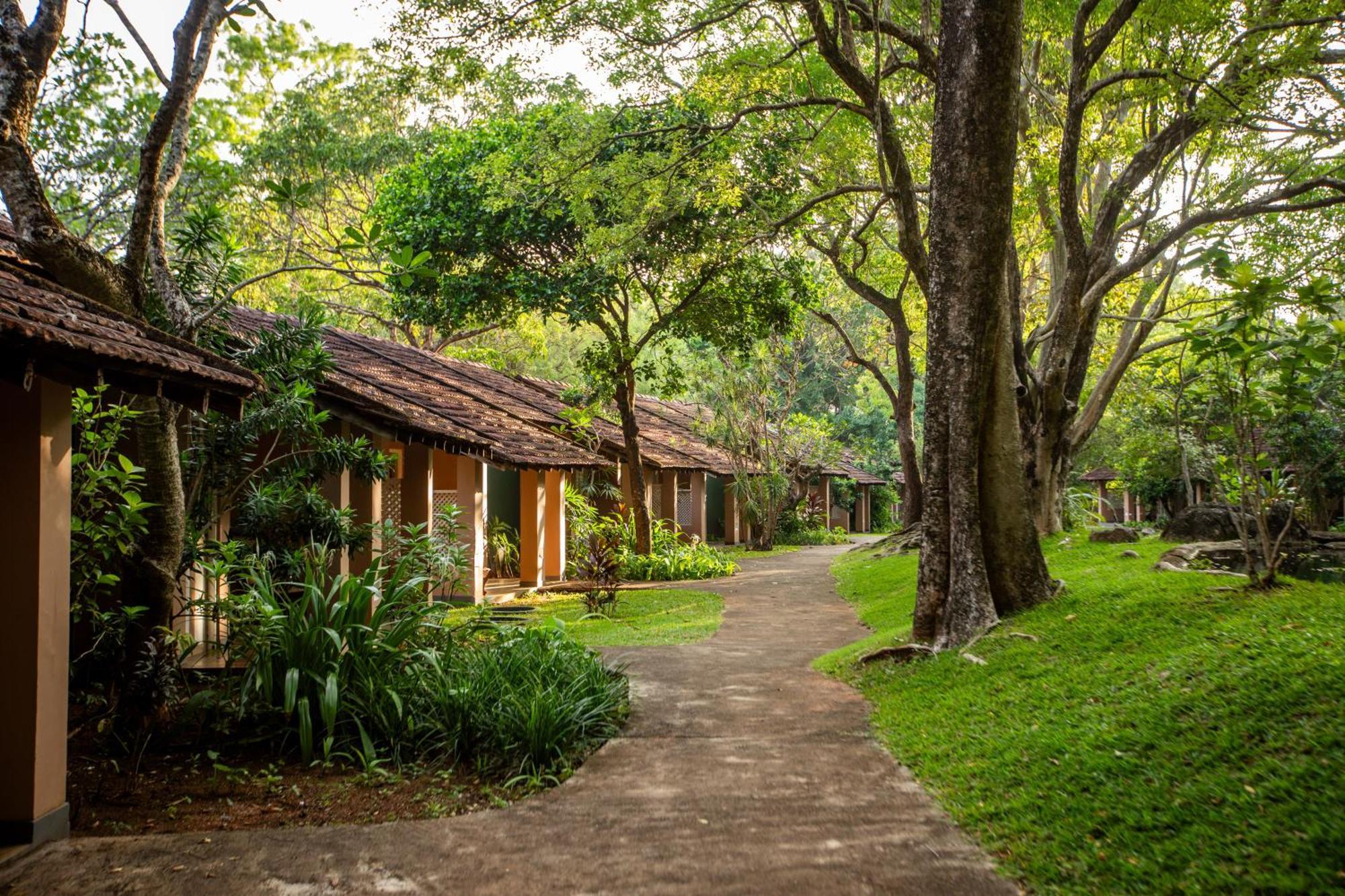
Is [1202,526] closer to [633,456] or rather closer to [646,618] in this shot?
[646,618]

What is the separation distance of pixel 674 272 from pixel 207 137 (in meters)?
7.44

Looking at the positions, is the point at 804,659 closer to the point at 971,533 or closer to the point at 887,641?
the point at 887,641

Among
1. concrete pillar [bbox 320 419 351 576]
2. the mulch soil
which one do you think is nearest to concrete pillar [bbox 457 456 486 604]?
concrete pillar [bbox 320 419 351 576]

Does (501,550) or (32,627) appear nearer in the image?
(32,627)

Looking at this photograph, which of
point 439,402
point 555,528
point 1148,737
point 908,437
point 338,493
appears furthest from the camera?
point 908,437

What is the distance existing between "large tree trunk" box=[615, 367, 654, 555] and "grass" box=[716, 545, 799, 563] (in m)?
4.15

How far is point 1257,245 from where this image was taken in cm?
1463

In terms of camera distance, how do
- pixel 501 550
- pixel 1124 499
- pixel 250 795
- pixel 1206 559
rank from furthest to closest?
pixel 1124 499 < pixel 501 550 < pixel 1206 559 < pixel 250 795

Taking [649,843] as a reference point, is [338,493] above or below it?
above

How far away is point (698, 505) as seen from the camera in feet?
91.2

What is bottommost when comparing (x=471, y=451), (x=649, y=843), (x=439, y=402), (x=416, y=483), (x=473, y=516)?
(x=649, y=843)

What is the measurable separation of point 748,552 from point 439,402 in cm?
1353

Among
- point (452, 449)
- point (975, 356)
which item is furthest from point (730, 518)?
point (975, 356)

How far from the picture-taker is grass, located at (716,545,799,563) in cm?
2378
